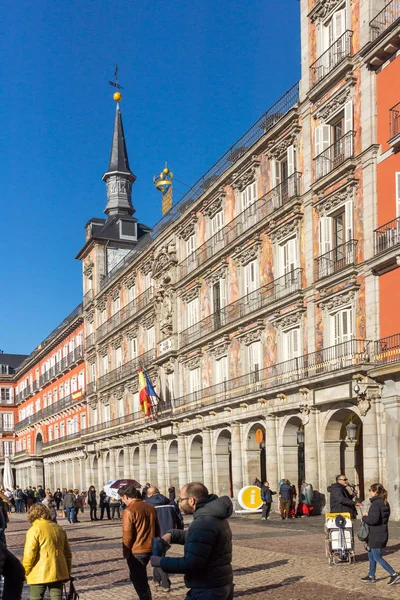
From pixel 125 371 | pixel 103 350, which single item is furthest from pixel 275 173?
pixel 103 350

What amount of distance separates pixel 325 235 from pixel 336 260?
1245 mm

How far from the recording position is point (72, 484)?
72062 millimetres

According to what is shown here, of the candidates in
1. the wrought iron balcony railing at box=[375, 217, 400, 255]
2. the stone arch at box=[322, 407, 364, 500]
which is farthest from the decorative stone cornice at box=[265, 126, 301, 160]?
the stone arch at box=[322, 407, 364, 500]

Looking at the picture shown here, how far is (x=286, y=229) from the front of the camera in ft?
114

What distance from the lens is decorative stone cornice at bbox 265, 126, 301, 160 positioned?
113 feet

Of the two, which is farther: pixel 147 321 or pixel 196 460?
pixel 147 321

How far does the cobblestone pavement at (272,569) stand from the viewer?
13.0 metres

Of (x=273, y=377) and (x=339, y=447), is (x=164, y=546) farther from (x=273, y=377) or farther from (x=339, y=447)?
(x=273, y=377)

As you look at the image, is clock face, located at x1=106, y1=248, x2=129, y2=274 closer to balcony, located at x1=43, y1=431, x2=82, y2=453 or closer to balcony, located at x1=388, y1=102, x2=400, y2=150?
balcony, located at x1=43, y1=431, x2=82, y2=453

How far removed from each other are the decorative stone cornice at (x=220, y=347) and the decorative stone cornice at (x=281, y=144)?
8.87 meters

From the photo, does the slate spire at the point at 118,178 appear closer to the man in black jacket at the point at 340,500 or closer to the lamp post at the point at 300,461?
the lamp post at the point at 300,461

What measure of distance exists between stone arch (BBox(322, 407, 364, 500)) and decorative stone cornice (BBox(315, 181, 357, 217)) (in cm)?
727

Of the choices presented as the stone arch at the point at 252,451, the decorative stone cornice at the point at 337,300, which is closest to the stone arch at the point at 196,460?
the stone arch at the point at 252,451

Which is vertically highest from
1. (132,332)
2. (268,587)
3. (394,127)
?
(394,127)
